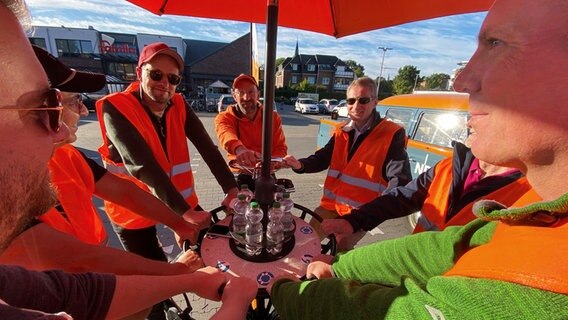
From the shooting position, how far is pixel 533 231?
57 cm

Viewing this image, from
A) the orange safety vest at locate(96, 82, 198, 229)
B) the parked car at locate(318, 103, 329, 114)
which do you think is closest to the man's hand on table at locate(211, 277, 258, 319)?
the orange safety vest at locate(96, 82, 198, 229)

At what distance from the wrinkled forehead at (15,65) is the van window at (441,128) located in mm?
4280

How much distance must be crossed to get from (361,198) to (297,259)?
4.06ft

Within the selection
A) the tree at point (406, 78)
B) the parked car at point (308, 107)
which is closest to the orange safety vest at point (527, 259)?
the parked car at point (308, 107)

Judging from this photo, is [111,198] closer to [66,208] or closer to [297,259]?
[66,208]

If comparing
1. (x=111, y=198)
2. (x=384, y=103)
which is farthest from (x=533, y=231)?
(x=384, y=103)

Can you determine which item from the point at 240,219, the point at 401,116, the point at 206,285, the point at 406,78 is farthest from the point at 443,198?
the point at 406,78

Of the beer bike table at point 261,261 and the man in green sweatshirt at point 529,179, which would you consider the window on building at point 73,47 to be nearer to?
the beer bike table at point 261,261

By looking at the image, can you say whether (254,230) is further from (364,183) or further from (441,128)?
(441,128)

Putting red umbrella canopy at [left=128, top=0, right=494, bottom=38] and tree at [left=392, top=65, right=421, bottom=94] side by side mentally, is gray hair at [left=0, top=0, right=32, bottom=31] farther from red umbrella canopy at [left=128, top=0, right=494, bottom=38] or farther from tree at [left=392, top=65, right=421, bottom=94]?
tree at [left=392, top=65, right=421, bottom=94]

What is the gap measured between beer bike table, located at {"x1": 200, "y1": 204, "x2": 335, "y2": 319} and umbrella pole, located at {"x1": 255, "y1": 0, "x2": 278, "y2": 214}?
0.28 metres

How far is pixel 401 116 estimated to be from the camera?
5082 mm

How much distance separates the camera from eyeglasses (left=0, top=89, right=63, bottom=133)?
80 cm

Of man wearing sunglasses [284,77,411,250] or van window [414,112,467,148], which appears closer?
man wearing sunglasses [284,77,411,250]
